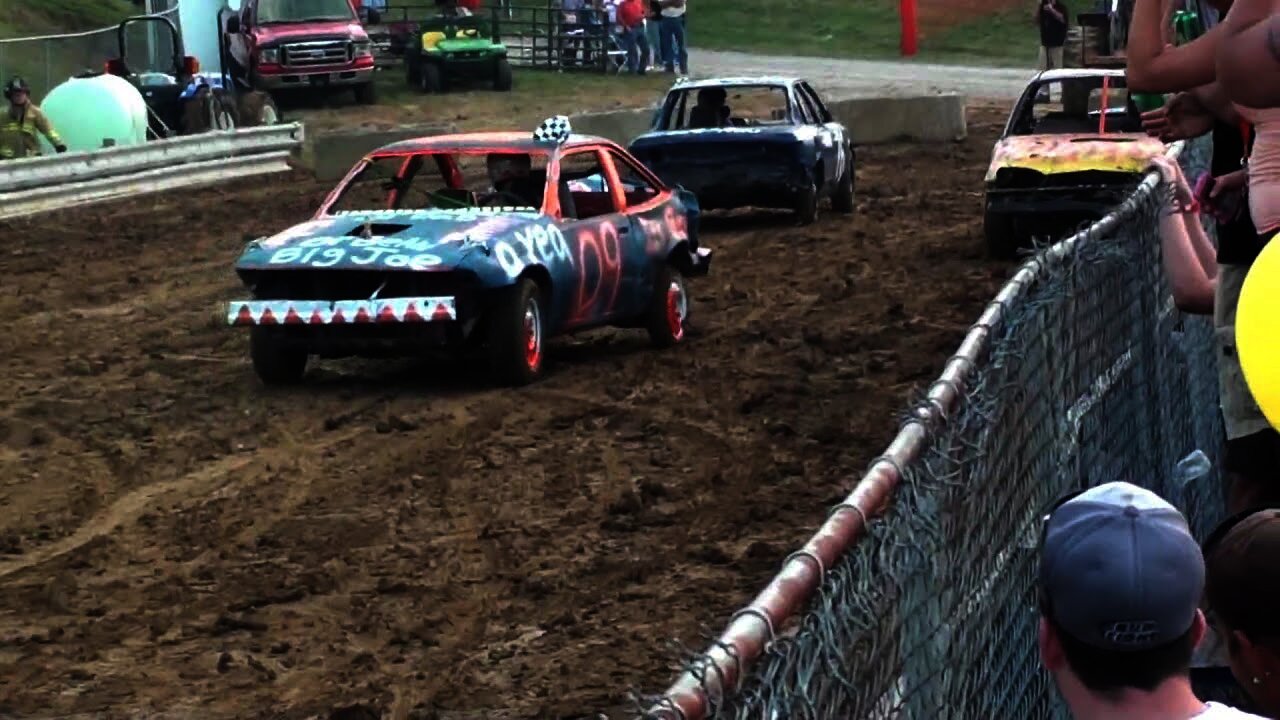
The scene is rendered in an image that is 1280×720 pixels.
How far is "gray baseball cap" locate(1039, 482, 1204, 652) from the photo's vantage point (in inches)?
114

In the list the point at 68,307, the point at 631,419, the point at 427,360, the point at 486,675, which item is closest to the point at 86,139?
the point at 68,307

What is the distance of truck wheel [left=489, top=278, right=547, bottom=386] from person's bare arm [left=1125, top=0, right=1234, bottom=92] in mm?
7100

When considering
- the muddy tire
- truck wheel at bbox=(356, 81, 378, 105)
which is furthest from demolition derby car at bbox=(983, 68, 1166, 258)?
truck wheel at bbox=(356, 81, 378, 105)

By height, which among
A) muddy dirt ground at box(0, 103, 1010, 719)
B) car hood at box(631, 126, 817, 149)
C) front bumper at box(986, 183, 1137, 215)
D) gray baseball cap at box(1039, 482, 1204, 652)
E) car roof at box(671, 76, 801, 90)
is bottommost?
muddy dirt ground at box(0, 103, 1010, 719)

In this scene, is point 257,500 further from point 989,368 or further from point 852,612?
point 852,612

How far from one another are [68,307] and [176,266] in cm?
241

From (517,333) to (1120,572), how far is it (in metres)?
9.33

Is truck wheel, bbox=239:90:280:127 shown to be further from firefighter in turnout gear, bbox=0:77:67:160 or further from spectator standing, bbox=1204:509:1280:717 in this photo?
spectator standing, bbox=1204:509:1280:717

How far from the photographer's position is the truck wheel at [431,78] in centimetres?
3834

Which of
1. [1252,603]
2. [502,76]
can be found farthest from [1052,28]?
[1252,603]

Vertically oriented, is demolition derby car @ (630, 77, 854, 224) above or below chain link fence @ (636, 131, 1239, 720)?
below

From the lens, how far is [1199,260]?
5660mm

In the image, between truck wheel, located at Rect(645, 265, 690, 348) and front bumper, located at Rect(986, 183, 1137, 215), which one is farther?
front bumper, located at Rect(986, 183, 1137, 215)

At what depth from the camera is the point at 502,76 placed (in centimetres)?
Result: 3872
